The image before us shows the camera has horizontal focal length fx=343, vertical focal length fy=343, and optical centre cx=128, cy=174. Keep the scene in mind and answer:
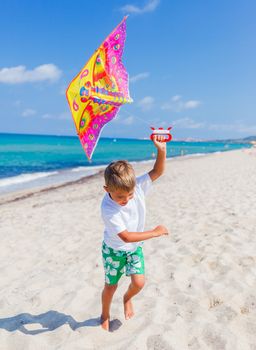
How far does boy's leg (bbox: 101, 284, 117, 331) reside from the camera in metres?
3.13

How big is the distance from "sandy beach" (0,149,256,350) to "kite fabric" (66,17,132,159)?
1651 millimetres

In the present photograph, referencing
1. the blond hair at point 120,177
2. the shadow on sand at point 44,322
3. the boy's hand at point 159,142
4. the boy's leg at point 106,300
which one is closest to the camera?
the blond hair at point 120,177

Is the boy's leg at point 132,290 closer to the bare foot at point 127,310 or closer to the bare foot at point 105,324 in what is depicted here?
the bare foot at point 127,310

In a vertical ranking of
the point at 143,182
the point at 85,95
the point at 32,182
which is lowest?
the point at 32,182

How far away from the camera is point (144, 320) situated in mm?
3227

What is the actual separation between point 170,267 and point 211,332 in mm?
1525

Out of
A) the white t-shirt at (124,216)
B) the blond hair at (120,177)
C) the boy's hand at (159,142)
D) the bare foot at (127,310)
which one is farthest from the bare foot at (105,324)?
the boy's hand at (159,142)

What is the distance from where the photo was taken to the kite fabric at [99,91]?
2.89 metres

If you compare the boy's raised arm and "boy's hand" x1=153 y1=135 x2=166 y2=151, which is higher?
"boy's hand" x1=153 y1=135 x2=166 y2=151

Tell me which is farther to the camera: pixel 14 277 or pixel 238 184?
pixel 238 184

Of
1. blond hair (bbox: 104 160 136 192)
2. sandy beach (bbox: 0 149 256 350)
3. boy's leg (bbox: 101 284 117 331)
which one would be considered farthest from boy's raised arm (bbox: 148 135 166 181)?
sandy beach (bbox: 0 149 256 350)

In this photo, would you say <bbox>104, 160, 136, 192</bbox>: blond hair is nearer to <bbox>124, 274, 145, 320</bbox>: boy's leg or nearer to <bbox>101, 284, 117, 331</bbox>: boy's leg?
<bbox>124, 274, 145, 320</bbox>: boy's leg

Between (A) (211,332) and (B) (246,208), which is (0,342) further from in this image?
(B) (246,208)

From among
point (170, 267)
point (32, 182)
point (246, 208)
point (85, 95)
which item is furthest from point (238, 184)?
point (32, 182)
